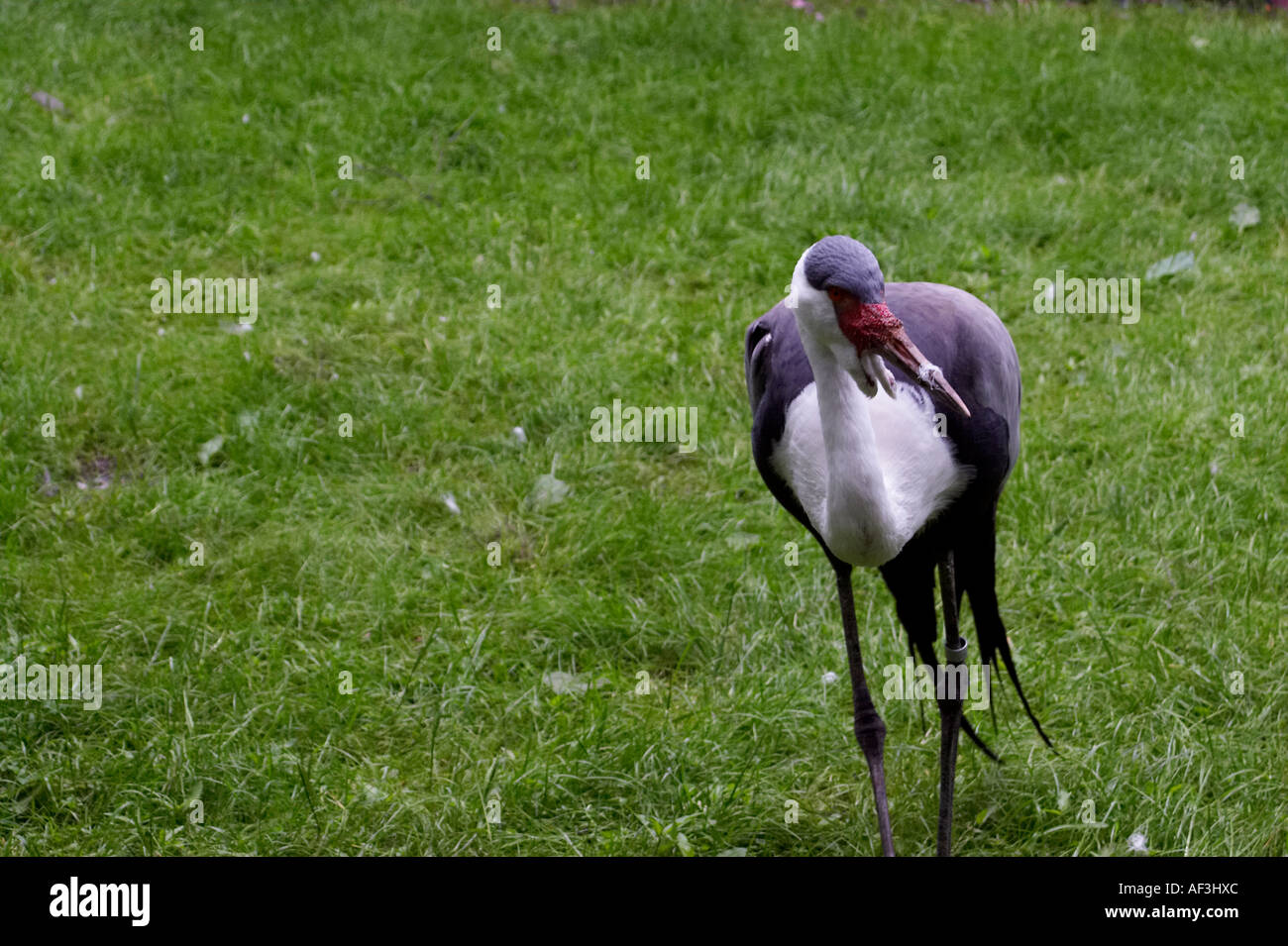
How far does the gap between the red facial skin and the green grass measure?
133 cm

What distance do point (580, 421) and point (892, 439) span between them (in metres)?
2.15

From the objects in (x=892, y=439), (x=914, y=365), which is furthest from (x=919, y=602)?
(x=914, y=365)

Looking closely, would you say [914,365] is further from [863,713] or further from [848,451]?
[863,713]

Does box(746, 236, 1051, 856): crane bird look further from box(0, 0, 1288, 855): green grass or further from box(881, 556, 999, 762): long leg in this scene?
box(0, 0, 1288, 855): green grass

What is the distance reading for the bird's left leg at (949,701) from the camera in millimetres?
3344

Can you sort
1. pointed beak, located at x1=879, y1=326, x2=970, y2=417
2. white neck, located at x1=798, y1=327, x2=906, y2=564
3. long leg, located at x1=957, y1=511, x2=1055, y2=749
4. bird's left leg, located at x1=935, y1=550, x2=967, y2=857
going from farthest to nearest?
long leg, located at x1=957, y1=511, x2=1055, y2=749 → bird's left leg, located at x1=935, y1=550, x2=967, y2=857 → white neck, located at x1=798, y1=327, x2=906, y2=564 → pointed beak, located at x1=879, y1=326, x2=970, y2=417

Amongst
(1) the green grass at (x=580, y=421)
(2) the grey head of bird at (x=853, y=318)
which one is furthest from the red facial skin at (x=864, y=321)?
(1) the green grass at (x=580, y=421)

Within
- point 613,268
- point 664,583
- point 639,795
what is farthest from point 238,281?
point 639,795

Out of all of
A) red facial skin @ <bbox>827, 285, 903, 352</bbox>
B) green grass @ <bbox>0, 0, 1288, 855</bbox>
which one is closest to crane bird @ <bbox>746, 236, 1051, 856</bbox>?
red facial skin @ <bbox>827, 285, 903, 352</bbox>

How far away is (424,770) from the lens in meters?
3.58

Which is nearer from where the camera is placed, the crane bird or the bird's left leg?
the crane bird

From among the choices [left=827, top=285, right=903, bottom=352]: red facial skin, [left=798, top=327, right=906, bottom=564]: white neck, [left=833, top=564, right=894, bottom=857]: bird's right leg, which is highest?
[left=827, top=285, right=903, bottom=352]: red facial skin

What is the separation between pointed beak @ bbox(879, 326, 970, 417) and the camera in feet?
8.57
